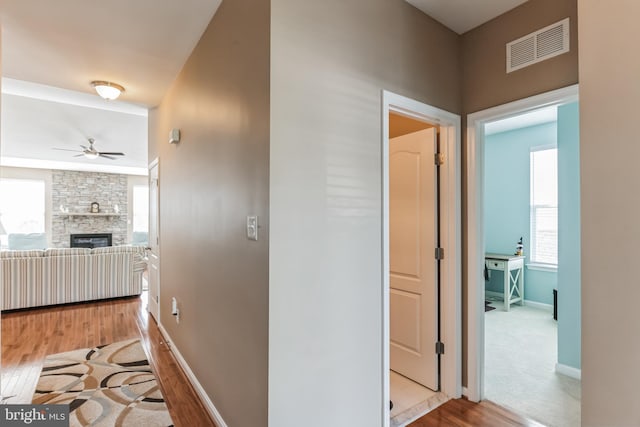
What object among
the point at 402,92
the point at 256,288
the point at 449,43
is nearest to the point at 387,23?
the point at 402,92

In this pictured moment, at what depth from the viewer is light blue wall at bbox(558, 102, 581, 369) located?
273 cm

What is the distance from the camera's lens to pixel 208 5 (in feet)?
6.91

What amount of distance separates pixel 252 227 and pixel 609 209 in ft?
4.63

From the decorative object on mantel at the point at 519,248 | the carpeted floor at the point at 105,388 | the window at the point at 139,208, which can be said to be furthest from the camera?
the window at the point at 139,208

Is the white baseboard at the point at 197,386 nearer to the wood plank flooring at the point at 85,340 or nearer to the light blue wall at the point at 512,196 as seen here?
the wood plank flooring at the point at 85,340

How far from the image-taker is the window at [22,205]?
8.02 meters

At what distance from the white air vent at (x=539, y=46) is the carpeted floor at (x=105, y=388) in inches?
137

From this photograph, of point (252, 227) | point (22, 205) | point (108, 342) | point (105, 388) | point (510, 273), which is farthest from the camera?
point (22, 205)

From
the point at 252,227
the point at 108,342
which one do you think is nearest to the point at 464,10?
the point at 252,227

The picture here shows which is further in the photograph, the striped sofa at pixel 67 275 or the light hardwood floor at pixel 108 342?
the striped sofa at pixel 67 275

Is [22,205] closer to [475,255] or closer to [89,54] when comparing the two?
[89,54]

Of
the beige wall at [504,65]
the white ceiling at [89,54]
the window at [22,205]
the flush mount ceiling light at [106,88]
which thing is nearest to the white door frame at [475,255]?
the beige wall at [504,65]

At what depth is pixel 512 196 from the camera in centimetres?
540

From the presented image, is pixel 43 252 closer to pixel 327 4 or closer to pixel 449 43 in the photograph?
pixel 327 4
